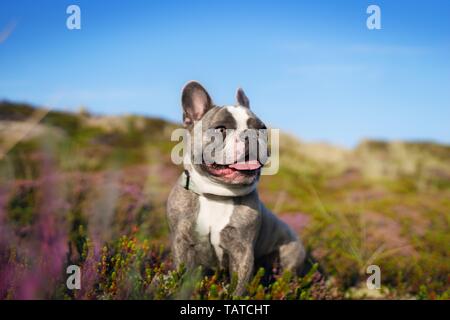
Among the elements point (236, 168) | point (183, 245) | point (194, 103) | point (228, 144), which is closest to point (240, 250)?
point (183, 245)

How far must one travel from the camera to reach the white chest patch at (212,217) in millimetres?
4617

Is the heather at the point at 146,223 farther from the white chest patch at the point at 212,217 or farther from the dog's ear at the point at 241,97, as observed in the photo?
the dog's ear at the point at 241,97

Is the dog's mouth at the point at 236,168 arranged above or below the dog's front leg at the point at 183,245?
above

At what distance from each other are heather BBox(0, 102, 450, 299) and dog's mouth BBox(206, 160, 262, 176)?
0.85m

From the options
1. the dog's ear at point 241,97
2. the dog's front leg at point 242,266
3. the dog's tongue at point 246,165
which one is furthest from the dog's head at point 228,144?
the dog's front leg at point 242,266

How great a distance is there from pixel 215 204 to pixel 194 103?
41.0 inches

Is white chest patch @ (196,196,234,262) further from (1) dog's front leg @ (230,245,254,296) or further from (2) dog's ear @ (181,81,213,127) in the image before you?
Result: (2) dog's ear @ (181,81,213,127)

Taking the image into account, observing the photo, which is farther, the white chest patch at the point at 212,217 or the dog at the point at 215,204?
the white chest patch at the point at 212,217

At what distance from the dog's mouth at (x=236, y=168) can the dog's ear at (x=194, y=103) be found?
1.92ft

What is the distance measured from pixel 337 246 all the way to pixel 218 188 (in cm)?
462

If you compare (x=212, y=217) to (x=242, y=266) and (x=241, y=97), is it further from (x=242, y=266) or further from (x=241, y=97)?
(x=241, y=97)

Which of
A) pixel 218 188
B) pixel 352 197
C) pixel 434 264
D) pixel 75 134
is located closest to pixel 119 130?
pixel 75 134

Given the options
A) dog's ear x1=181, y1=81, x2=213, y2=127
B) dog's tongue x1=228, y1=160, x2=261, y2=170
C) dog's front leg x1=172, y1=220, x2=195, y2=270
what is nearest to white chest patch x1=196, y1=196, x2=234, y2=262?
dog's front leg x1=172, y1=220, x2=195, y2=270
